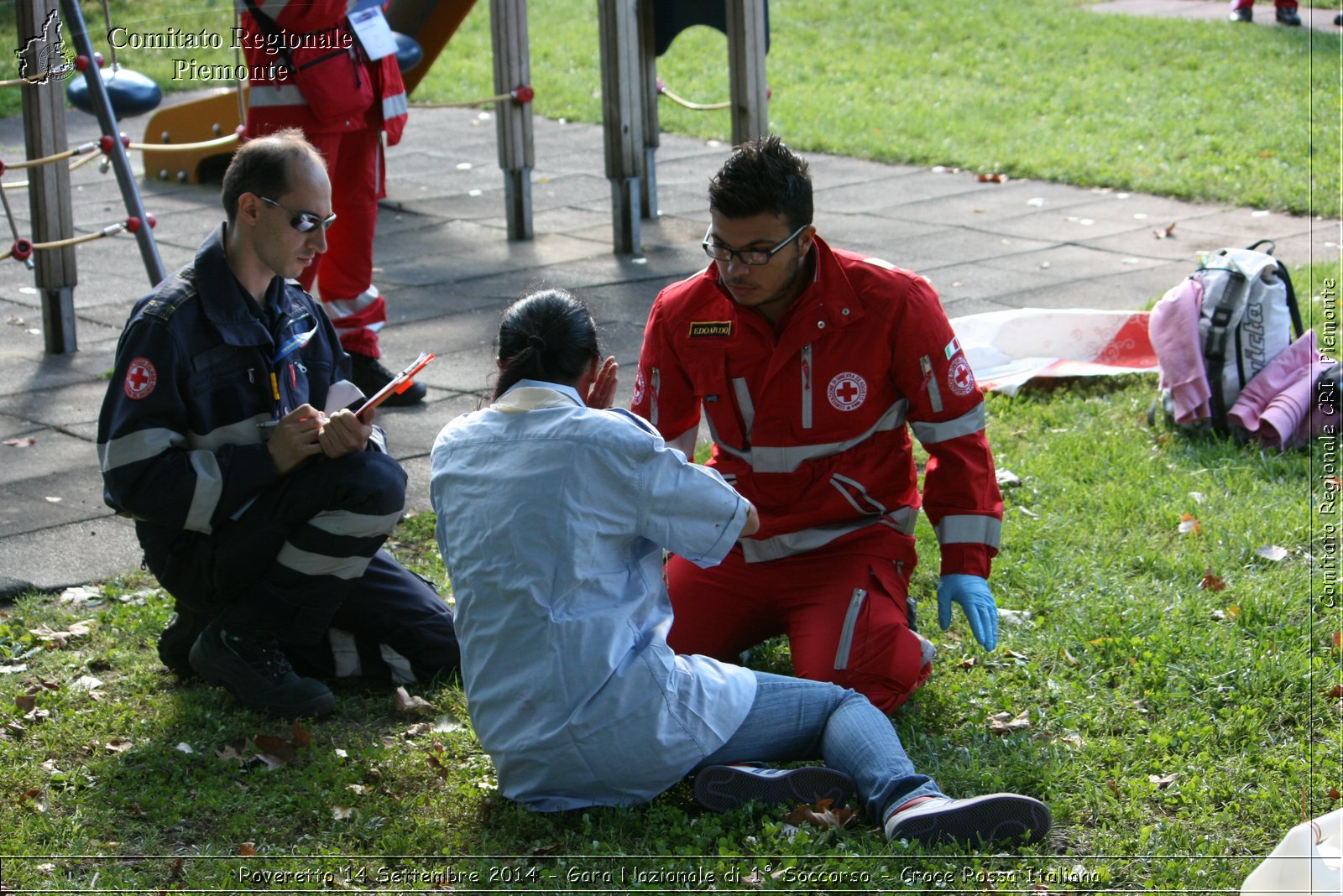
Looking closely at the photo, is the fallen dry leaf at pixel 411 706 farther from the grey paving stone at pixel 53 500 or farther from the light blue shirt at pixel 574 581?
the grey paving stone at pixel 53 500

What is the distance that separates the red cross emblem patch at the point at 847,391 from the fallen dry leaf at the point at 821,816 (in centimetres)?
105

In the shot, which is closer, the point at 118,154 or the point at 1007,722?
the point at 1007,722

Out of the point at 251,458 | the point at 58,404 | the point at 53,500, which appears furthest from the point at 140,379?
the point at 58,404

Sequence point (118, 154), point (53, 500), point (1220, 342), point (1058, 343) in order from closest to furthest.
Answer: point (53, 500) < point (1220, 342) < point (1058, 343) < point (118, 154)

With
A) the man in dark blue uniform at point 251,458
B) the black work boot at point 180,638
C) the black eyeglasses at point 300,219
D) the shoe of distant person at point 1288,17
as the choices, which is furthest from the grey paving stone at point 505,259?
the shoe of distant person at point 1288,17

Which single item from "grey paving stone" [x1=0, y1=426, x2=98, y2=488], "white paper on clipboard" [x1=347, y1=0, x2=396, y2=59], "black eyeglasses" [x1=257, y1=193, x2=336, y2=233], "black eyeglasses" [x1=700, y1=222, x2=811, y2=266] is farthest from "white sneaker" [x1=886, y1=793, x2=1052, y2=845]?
"white paper on clipboard" [x1=347, y1=0, x2=396, y2=59]

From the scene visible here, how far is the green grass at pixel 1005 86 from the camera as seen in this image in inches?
415

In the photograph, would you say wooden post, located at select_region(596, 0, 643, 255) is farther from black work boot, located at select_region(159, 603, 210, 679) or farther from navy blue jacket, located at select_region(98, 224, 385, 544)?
black work boot, located at select_region(159, 603, 210, 679)

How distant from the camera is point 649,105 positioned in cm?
965

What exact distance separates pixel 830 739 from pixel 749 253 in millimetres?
1172

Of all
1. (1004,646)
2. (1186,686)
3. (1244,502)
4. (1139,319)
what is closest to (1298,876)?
(1186,686)

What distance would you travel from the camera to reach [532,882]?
3150mm

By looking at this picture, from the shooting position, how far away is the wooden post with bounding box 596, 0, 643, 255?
848 centimetres

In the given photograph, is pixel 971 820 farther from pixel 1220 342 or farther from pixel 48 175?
pixel 48 175
